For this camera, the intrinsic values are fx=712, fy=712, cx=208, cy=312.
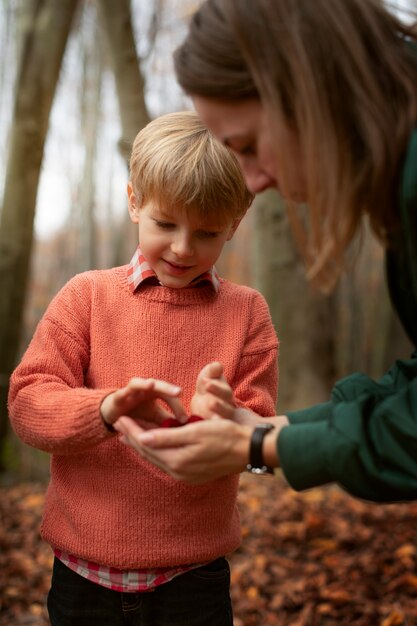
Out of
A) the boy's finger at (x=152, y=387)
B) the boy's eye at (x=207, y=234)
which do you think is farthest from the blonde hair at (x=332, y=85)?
the boy's finger at (x=152, y=387)

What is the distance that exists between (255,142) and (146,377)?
78cm

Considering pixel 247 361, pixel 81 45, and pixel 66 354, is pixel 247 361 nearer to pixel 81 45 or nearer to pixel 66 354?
pixel 66 354

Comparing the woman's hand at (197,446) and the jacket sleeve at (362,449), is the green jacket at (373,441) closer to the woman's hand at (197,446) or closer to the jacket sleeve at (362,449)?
the jacket sleeve at (362,449)

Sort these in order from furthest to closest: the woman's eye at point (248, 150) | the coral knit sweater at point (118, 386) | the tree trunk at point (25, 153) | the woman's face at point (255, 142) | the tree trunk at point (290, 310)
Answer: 1. the tree trunk at point (290, 310)
2. the tree trunk at point (25, 153)
3. the coral knit sweater at point (118, 386)
4. the woman's eye at point (248, 150)
5. the woman's face at point (255, 142)

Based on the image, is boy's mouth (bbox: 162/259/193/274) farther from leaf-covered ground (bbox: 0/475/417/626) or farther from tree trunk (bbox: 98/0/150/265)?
tree trunk (bbox: 98/0/150/265)

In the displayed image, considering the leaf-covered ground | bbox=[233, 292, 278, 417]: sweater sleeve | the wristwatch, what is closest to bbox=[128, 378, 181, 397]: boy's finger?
the wristwatch

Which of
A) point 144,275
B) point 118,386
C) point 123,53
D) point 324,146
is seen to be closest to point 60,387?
point 118,386

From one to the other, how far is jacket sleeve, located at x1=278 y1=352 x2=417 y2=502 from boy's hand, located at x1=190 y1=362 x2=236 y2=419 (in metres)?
0.23

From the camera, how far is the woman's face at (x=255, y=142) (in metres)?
1.80

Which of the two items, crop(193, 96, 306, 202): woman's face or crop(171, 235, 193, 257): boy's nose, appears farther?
crop(171, 235, 193, 257): boy's nose

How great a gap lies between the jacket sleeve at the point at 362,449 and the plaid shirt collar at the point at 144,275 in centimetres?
63

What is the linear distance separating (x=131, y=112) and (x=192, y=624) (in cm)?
348

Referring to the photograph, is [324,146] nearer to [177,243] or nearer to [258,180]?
[258,180]

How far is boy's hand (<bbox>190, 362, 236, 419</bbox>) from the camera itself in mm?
1992
